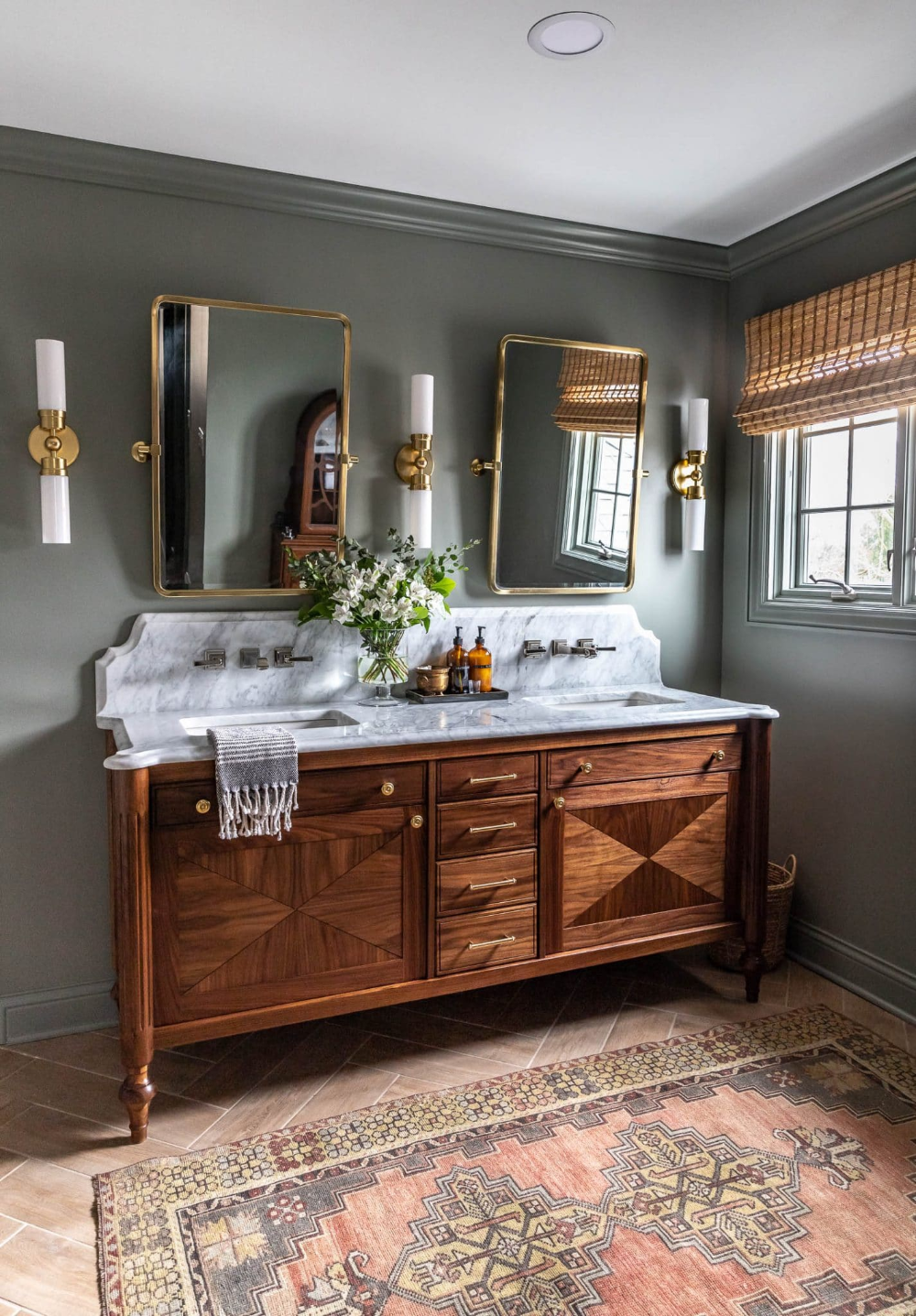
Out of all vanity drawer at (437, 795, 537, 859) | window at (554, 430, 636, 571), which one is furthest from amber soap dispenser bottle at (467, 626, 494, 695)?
vanity drawer at (437, 795, 537, 859)

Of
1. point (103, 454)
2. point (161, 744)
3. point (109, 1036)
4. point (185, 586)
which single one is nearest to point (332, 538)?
point (185, 586)

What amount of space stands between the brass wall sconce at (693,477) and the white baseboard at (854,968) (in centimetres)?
141

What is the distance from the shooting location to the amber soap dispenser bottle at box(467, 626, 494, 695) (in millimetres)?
3010

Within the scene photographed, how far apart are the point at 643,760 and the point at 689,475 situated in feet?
4.06

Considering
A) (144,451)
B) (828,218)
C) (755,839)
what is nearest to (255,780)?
(144,451)

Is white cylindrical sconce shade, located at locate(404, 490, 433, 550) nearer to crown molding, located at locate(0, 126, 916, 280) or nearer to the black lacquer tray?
the black lacquer tray

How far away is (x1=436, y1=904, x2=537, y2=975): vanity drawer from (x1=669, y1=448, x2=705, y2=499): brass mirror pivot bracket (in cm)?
166

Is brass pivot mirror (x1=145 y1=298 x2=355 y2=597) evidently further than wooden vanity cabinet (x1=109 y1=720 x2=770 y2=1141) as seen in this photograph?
Yes

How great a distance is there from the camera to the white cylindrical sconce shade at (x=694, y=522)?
3.37m

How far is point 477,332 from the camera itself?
3080 millimetres

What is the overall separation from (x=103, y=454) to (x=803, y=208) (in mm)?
2349

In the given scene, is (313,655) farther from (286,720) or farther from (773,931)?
(773,931)

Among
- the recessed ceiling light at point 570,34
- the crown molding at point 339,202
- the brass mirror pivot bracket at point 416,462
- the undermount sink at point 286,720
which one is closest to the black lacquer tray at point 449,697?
the undermount sink at point 286,720

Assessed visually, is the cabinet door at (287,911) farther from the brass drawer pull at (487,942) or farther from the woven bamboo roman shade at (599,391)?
the woven bamboo roman shade at (599,391)
